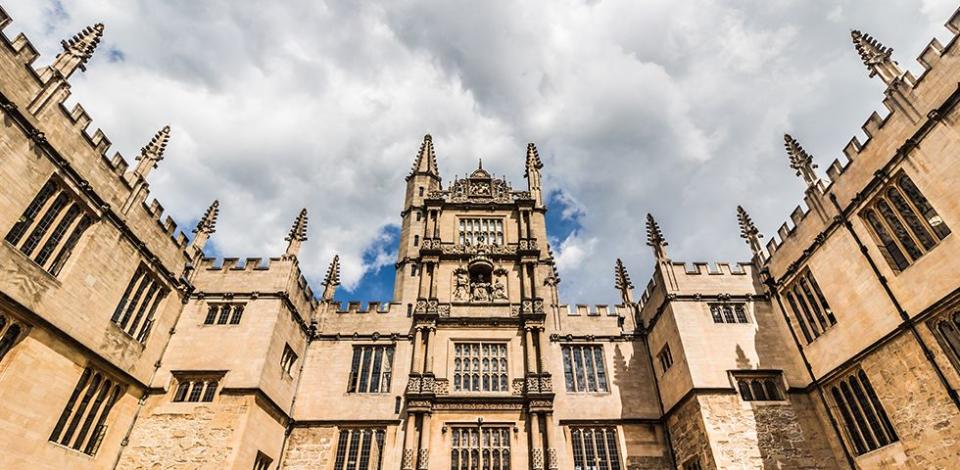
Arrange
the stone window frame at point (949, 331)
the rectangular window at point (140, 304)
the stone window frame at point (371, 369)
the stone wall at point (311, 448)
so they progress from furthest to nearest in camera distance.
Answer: the stone window frame at point (371, 369) < the stone wall at point (311, 448) < the rectangular window at point (140, 304) < the stone window frame at point (949, 331)


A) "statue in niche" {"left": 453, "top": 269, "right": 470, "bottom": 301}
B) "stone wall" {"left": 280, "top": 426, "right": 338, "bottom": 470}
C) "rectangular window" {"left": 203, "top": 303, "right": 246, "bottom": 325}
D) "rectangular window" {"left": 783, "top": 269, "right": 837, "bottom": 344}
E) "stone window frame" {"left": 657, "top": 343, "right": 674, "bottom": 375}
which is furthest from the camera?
"statue in niche" {"left": 453, "top": 269, "right": 470, "bottom": 301}

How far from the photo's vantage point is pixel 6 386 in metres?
13.8

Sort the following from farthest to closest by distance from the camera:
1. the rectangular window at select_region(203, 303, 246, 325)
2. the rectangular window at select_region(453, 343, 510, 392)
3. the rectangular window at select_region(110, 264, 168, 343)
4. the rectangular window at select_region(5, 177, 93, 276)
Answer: the rectangular window at select_region(453, 343, 510, 392)
the rectangular window at select_region(203, 303, 246, 325)
the rectangular window at select_region(110, 264, 168, 343)
the rectangular window at select_region(5, 177, 93, 276)

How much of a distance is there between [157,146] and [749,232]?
100 feet

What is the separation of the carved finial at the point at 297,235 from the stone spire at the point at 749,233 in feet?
80.6

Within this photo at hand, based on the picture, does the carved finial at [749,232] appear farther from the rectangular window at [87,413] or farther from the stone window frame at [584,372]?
the rectangular window at [87,413]

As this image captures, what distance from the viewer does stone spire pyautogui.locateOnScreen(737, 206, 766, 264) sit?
24.6 metres

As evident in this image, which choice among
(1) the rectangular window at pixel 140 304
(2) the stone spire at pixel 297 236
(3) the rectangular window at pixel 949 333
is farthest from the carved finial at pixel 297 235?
(3) the rectangular window at pixel 949 333

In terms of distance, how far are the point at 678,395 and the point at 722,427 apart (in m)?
2.57

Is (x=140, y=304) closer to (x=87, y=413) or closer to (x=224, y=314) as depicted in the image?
(x=224, y=314)

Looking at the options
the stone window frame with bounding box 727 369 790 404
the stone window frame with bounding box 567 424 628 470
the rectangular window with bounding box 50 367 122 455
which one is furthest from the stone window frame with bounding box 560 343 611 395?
the rectangular window with bounding box 50 367 122 455

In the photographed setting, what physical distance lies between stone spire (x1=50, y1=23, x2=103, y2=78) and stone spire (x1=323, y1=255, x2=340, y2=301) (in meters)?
15.2

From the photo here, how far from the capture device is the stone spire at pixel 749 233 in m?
24.6

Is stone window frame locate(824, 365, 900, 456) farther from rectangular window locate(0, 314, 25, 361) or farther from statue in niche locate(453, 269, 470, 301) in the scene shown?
rectangular window locate(0, 314, 25, 361)
